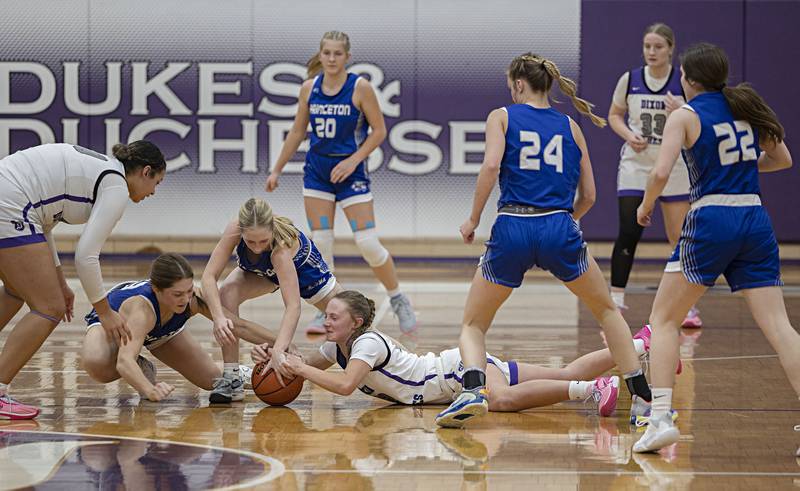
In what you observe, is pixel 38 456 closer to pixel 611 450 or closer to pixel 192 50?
pixel 611 450

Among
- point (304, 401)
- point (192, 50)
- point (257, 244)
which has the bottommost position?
point (304, 401)

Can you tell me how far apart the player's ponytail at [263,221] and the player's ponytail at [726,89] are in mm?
2052

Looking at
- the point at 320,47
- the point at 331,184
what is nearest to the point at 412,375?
the point at 331,184

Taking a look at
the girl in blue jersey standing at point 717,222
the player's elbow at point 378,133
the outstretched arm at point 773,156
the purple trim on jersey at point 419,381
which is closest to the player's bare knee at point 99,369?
the purple trim on jersey at point 419,381

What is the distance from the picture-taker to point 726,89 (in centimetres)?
465

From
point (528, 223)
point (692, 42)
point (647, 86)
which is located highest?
point (692, 42)

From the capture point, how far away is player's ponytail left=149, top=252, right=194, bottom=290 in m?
5.32

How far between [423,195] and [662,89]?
512 centimetres

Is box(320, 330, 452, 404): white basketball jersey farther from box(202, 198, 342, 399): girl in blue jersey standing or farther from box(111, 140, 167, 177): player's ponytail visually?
box(111, 140, 167, 177): player's ponytail

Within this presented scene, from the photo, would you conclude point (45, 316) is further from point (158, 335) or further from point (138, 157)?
point (138, 157)

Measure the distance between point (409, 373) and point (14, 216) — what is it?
193 cm

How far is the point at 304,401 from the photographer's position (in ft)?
18.6

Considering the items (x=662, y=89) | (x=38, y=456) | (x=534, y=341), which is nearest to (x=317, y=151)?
(x=534, y=341)

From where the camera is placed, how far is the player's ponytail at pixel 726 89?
459cm
